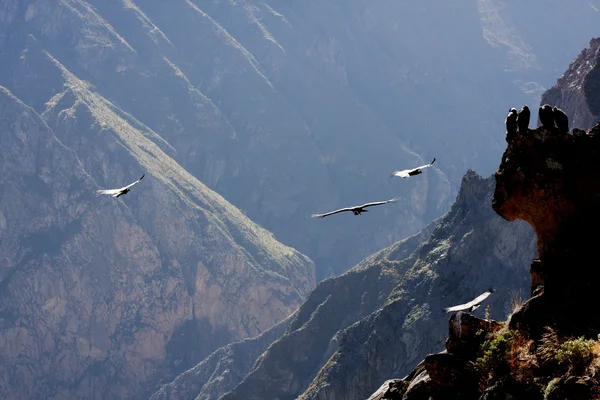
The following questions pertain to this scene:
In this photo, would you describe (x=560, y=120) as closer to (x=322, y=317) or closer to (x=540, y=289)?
(x=540, y=289)

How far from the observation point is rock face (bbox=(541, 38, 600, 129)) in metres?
74.2

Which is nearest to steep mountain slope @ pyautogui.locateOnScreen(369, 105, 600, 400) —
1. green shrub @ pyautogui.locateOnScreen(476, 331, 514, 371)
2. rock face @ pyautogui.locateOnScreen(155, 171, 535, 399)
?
green shrub @ pyautogui.locateOnScreen(476, 331, 514, 371)

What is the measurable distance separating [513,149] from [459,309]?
4.13 metres

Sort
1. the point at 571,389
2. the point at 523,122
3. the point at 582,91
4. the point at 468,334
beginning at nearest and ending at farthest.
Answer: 1. the point at 571,389
2. the point at 468,334
3. the point at 523,122
4. the point at 582,91

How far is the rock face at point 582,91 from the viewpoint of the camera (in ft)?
244

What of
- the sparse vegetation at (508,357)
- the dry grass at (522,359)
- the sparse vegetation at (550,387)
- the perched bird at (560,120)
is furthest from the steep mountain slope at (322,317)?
the sparse vegetation at (550,387)

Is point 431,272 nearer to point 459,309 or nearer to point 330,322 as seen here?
point 330,322

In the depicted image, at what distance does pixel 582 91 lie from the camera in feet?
254

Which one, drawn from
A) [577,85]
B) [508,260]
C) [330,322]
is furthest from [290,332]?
[577,85]

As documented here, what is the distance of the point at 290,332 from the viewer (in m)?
138

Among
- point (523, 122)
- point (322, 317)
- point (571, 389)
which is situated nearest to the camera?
point (571, 389)

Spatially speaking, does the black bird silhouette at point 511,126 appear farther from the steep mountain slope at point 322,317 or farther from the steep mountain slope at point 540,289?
the steep mountain slope at point 322,317

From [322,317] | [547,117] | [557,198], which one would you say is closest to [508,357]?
[557,198]

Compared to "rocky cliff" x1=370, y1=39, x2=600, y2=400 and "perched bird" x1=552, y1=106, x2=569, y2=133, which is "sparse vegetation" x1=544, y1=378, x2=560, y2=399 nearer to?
"rocky cliff" x1=370, y1=39, x2=600, y2=400
